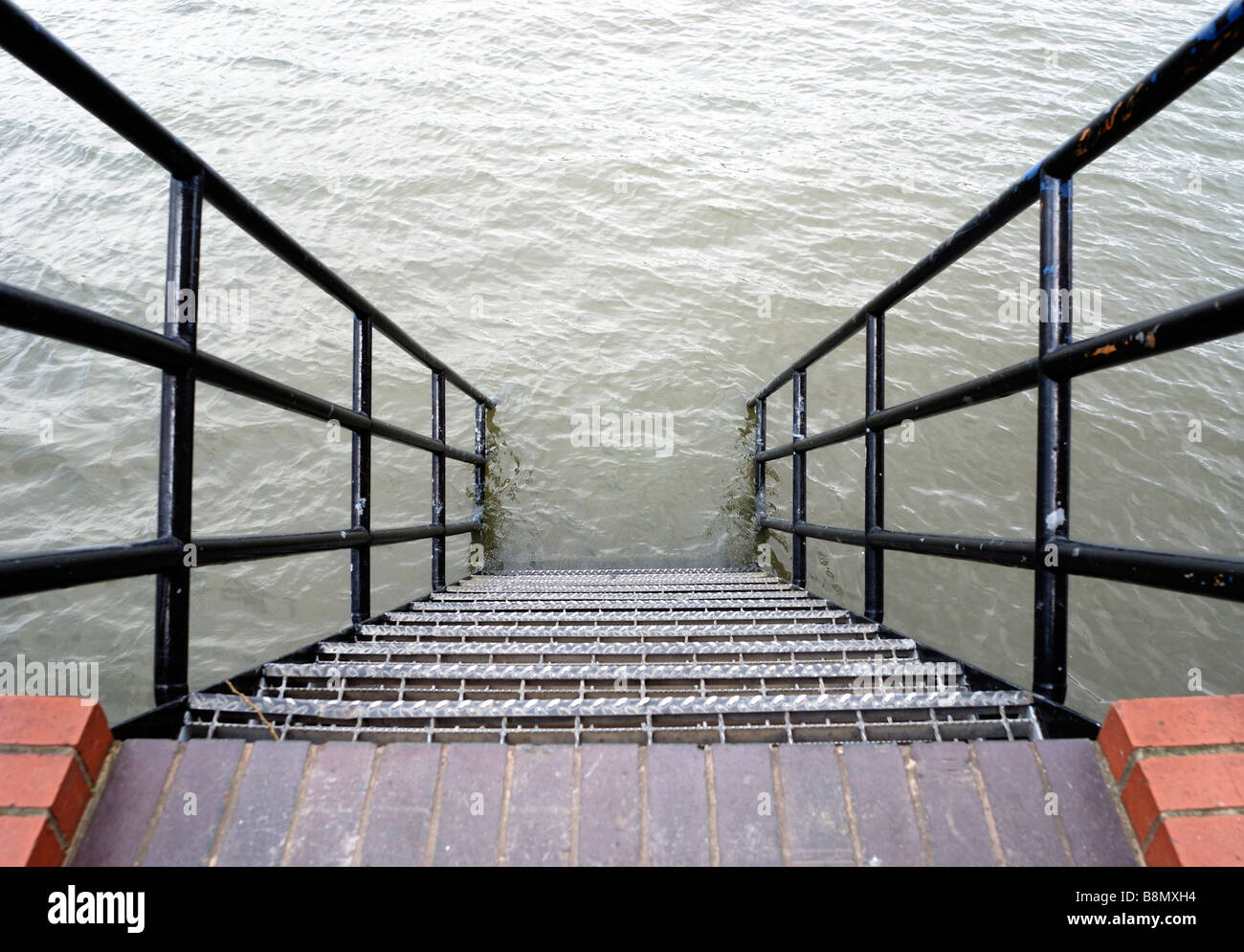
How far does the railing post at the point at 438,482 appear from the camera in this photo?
4328mm

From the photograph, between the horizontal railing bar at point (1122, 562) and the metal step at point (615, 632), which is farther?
the metal step at point (615, 632)

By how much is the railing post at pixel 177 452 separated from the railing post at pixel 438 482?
2.60m

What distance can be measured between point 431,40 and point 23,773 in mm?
15089

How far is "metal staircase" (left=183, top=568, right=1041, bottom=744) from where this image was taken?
1528mm

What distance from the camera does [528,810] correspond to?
48.9 inches

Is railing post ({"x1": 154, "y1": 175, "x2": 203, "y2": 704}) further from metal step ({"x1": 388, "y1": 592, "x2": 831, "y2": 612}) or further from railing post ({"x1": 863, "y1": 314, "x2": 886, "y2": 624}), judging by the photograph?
railing post ({"x1": 863, "y1": 314, "x2": 886, "y2": 624})

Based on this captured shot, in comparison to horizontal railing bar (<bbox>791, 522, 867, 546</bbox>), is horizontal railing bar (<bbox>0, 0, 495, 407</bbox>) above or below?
above

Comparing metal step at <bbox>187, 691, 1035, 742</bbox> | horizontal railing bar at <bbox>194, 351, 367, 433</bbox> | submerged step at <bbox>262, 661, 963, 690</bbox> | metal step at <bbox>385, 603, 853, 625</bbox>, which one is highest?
horizontal railing bar at <bbox>194, 351, 367, 433</bbox>

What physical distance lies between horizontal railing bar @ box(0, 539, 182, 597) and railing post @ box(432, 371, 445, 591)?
8.97ft

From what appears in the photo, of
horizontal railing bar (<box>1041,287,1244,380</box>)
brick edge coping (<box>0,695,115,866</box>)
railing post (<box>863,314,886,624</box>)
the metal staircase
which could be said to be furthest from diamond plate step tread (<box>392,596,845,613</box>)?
brick edge coping (<box>0,695,115,866</box>)

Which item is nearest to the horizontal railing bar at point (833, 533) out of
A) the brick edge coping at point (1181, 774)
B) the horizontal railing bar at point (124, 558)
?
the brick edge coping at point (1181, 774)

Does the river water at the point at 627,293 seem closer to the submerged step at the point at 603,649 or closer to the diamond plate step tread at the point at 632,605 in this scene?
the diamond plate step tread at the point at 632,605
